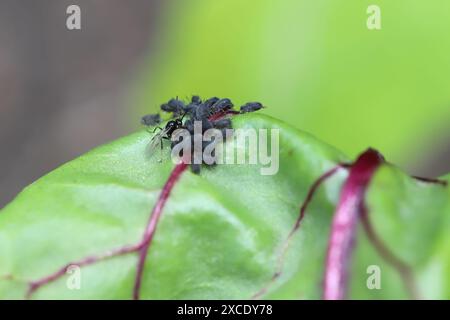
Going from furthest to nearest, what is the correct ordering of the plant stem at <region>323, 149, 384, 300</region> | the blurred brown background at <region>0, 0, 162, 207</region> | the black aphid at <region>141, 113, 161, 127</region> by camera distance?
1. the blurred brown background at <region>0, 0, 162, 207</region>
2. the black aphid at <region>141, 113, 161, 127</region>
3. the plant stem at <region>323, 149, 384, 300</region>

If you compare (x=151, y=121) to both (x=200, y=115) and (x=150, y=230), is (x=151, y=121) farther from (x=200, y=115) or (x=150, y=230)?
(x=150, y=230)

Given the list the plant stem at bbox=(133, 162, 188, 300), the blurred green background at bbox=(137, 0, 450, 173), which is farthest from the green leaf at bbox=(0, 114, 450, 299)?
the blurred green background at bbox=(137, 0, 450, 173)

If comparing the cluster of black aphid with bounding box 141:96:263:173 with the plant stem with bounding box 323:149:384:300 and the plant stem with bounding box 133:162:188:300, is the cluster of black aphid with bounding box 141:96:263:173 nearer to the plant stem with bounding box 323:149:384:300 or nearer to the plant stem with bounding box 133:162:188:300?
the plant stem with bounding box 133:162:188:300

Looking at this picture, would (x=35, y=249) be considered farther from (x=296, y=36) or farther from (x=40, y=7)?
(x=40, y=7)

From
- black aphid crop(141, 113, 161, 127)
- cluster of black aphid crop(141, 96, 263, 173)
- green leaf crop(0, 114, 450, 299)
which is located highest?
cluster of black aphid crop(141, 96, 263, 173)

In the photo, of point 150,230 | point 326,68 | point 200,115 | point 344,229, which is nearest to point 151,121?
point 200,115

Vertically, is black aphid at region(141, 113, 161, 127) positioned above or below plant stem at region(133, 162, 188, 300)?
above

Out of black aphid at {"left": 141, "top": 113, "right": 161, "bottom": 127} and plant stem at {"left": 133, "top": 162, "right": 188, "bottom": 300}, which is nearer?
plant stem at {"left": 133, "top": 162, "right": 188, "bottom": 300}
